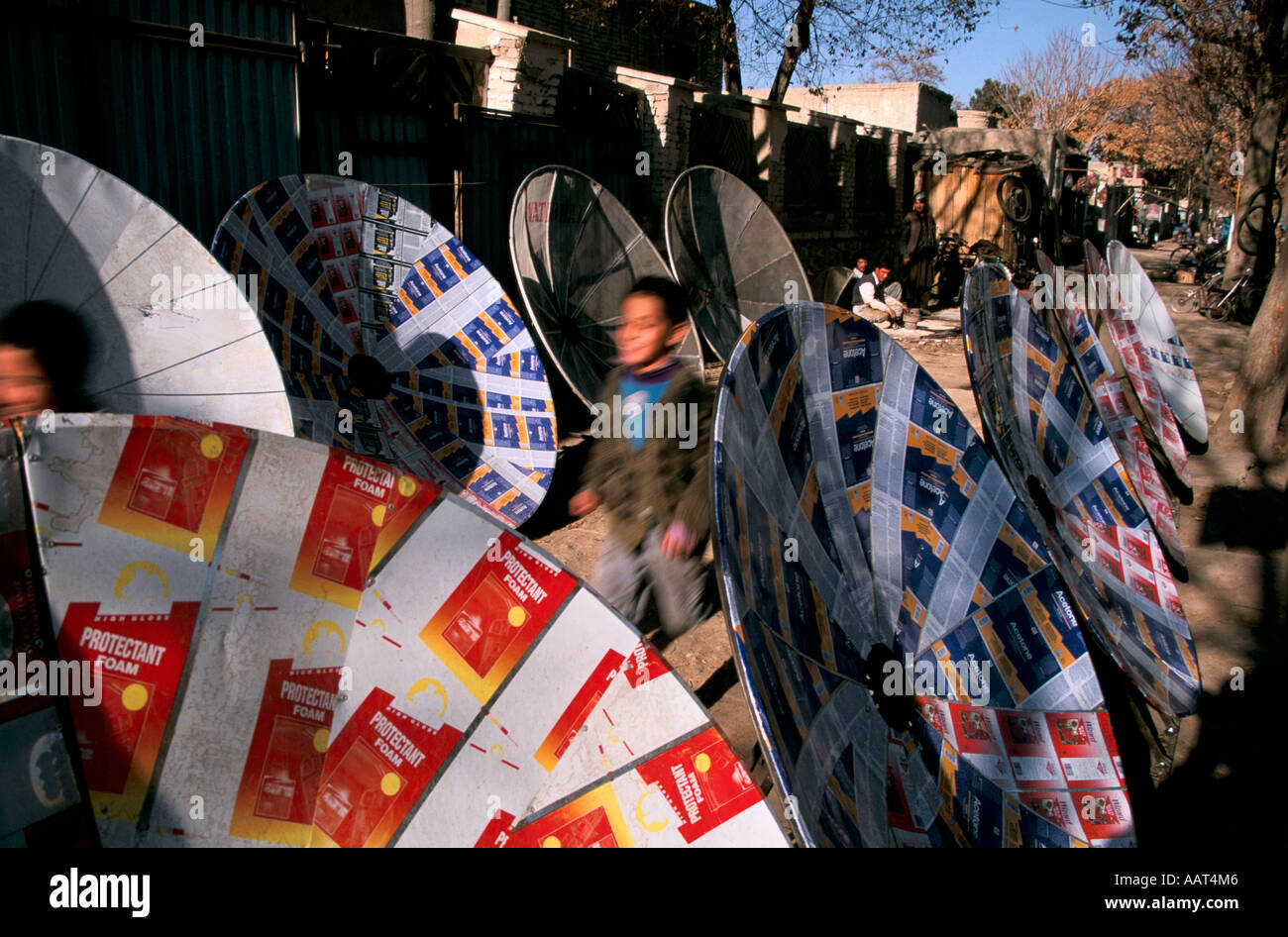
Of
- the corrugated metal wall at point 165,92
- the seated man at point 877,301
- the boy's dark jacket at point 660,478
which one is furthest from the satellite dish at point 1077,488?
the seated man at point 877,301

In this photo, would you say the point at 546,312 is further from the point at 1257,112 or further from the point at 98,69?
the point at 1257,112

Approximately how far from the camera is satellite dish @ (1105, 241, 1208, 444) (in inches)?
286

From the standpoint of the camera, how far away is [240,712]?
1562 mm

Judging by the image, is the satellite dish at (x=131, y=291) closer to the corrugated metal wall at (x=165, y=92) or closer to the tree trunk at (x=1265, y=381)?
the corrugated metal wall at (x=165, y=92)

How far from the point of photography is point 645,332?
11.4 ft

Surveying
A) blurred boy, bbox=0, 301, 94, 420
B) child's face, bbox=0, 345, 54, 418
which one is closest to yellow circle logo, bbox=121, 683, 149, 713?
child's face, bbox=0, 345, 54, 418

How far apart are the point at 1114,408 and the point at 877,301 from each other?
8.33 meters

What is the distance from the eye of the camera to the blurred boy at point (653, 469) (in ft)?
10.7

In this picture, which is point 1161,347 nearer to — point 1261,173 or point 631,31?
point 1261,173

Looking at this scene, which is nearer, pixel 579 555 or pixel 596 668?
pixel 596 668

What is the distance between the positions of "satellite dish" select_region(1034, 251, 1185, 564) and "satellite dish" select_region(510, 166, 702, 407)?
2.75 m

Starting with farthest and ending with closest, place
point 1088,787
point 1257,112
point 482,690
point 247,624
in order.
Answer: point 1257,112 → point 1088,787 → point 482,690 → point 247,624

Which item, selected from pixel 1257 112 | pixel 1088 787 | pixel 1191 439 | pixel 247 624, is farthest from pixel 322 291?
pixel 1257 112

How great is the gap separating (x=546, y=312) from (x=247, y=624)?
5808mm
